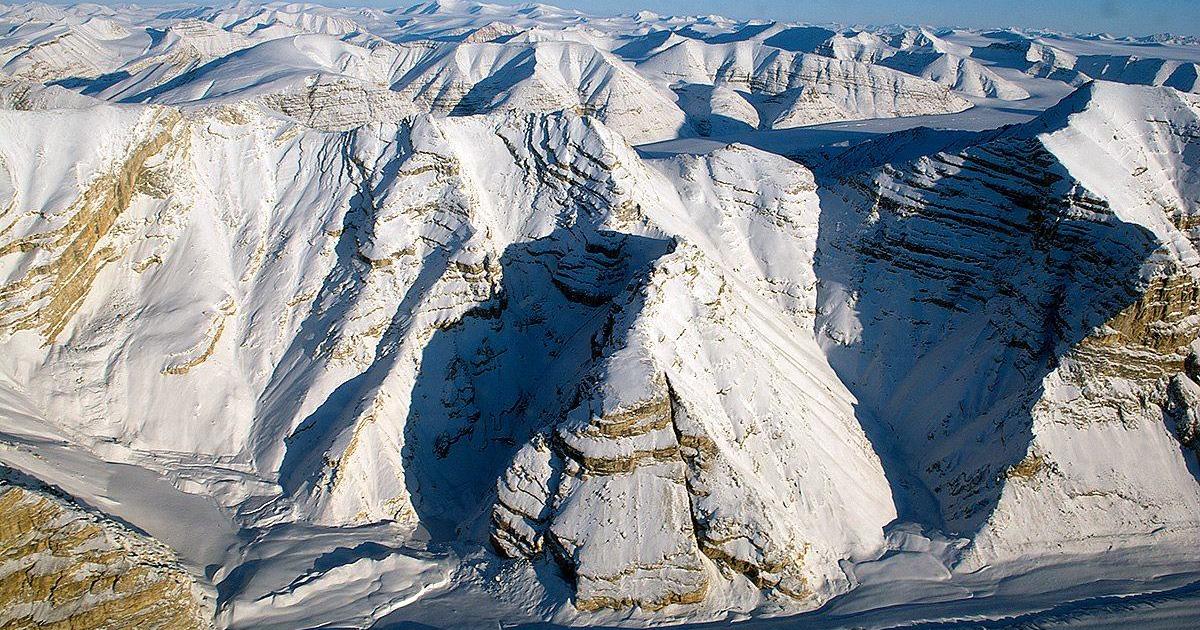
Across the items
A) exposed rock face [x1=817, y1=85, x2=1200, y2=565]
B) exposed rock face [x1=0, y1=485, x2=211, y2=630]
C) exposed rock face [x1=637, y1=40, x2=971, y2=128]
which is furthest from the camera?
exposed rock face [x1=637, y1=40, x2=971, y2=128]

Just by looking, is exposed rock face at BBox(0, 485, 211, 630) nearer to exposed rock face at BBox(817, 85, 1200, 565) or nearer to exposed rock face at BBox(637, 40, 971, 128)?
exposed rock face at BBox(817, 85, 1200, 565)

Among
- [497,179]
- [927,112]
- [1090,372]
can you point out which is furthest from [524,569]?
[927,112]

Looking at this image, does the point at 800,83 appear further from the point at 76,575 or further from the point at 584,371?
the point at 76,575

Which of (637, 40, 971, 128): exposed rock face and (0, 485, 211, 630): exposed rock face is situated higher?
(637, 40, 971, 128): exposed rock face

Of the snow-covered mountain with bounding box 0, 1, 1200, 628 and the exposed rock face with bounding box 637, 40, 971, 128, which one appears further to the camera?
the exposed rock face with bounding box 637, 40, 971, 128

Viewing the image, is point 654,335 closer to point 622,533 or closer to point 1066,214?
point 622,533

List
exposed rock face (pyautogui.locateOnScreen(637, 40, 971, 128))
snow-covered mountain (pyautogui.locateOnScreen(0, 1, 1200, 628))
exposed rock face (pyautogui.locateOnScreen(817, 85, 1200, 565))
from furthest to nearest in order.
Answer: exposed rock face (pyautogui.locateOnScreen(637, 40, 971, 128))
exposed rock face (pyautogui.locateOnScreen(817, 85, 1200, 565))
snow-covered mountain (pyautogui.locateOnScreen(0, 1, 1200, 628))

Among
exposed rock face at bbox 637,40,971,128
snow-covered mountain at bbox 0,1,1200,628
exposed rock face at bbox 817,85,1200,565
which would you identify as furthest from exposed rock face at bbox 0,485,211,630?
exposed rock face at bbox 637,40,971,128
